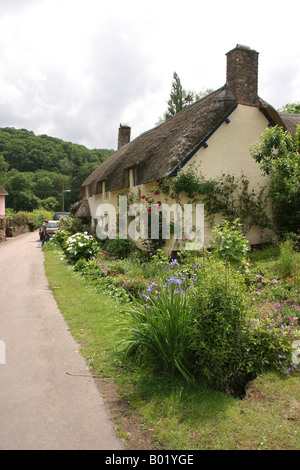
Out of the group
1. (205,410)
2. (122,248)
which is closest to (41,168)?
(122,248)

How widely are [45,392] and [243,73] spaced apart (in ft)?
38.4

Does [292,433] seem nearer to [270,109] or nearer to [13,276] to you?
[13,276]

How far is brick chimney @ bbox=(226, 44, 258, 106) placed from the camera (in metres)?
11.4

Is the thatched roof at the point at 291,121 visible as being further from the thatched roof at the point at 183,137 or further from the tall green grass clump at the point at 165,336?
the tall green grass clump at the point at 165,336

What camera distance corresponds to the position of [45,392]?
12.3 feet

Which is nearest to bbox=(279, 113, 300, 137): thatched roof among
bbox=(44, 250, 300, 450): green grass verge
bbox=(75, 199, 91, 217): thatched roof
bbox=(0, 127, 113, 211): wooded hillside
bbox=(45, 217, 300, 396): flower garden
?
bbox=(45, 217, 300, 396): flower garden

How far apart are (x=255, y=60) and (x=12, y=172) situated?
55.7 meters

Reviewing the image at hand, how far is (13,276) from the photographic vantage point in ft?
36.2

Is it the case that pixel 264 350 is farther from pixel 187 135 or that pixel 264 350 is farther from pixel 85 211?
pixel 85 211

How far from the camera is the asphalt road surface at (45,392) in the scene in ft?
9.73

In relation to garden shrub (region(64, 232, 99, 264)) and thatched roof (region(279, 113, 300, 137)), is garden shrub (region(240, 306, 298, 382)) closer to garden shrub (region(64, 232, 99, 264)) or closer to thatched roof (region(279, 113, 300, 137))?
garden shrub (region(64, 232, 99, 264))

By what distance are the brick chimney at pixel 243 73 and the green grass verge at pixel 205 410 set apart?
10.3m

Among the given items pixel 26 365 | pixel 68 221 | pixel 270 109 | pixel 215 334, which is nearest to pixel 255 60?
pixel 270 109

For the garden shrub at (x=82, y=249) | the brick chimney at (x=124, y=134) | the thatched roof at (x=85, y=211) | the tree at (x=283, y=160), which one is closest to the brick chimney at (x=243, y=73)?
the tree at (x=283, y=160)
